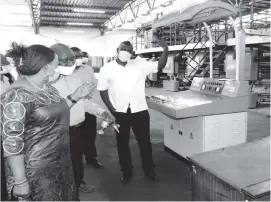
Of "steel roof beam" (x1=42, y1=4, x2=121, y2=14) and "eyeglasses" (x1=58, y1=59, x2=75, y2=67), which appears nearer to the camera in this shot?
"eyeglasses" (x1=58, y1=59, x2=75, y2=67)

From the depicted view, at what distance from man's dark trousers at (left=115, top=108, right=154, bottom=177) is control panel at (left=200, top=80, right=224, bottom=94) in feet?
3.40

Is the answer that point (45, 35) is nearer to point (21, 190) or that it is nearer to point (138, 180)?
point (138, 180)

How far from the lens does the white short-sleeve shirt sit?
10.4 ft

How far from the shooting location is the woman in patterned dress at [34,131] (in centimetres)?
154

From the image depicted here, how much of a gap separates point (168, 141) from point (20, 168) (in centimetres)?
304

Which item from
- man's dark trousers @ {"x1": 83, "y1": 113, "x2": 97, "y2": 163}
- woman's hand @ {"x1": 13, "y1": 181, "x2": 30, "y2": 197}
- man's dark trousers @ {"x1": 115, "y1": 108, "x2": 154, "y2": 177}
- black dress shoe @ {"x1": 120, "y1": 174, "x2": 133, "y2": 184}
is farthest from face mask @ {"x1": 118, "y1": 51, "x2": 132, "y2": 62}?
woman's hand @ {"x1": 13, "y1": 181, "x2": 30, "y2": 197}

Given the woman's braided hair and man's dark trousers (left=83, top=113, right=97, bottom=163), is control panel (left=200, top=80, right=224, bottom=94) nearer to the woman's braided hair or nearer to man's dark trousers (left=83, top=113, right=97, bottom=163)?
man's dark trousers (left=83, top=113, right=97, bottom=163)

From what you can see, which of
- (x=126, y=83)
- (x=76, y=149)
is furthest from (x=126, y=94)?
(x=76, y=149)

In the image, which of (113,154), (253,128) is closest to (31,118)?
(113,154)

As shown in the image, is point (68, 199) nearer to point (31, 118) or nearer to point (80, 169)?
point (31, 118)

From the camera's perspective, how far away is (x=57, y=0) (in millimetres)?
13961

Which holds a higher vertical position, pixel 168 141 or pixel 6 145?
pixel 6 145

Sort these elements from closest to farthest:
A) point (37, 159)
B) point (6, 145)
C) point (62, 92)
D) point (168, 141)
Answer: point (6, 145), point (37, 159), point (62, 92), point (168, 141)

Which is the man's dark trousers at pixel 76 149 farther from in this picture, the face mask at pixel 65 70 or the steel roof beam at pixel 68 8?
the steel roof beam at pixel 68 8
